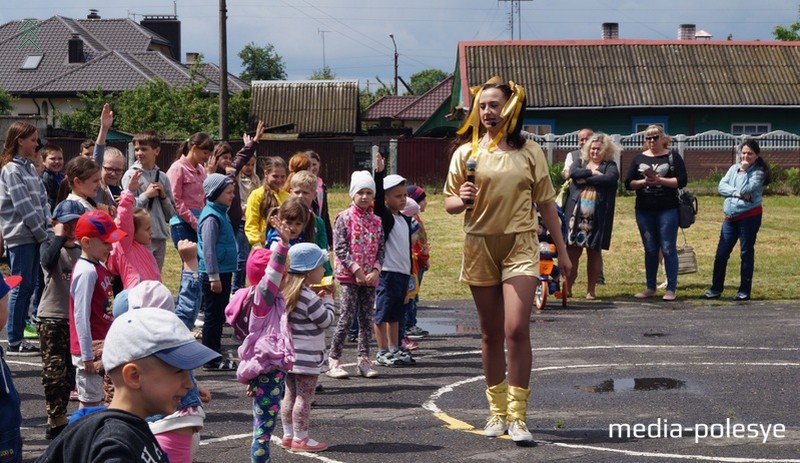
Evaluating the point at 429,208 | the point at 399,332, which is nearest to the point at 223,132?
the point at 429,208

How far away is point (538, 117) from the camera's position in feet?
141

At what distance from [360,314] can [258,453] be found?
3572 mm

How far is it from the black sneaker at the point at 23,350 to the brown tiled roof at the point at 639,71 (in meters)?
31.7

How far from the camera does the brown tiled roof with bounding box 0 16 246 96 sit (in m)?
69.1

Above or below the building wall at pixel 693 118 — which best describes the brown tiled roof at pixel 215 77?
above

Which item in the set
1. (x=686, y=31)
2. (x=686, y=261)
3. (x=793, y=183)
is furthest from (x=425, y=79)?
(x=686, y=261)

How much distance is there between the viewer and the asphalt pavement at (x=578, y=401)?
7512 mm

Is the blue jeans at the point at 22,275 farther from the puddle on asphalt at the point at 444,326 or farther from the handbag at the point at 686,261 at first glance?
the handbag at the point at 686,261

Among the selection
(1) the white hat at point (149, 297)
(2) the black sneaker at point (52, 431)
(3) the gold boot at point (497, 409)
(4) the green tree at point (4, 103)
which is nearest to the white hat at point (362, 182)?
(3) the gold boot at point (497, 409)

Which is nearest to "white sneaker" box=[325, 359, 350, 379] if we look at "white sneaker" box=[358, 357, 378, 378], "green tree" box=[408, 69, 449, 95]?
"white sneaker" box=[358, 357, 378, 378]

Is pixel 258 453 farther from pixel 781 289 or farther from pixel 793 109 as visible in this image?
pixel 793 109

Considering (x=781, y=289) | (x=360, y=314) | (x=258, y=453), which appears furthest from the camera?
(x=781, y=289)

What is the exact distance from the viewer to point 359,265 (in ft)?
33.6

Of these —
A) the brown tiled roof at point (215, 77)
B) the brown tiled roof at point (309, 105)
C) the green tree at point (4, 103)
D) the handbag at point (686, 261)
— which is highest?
the brown tiled roof at point (215, 77)
